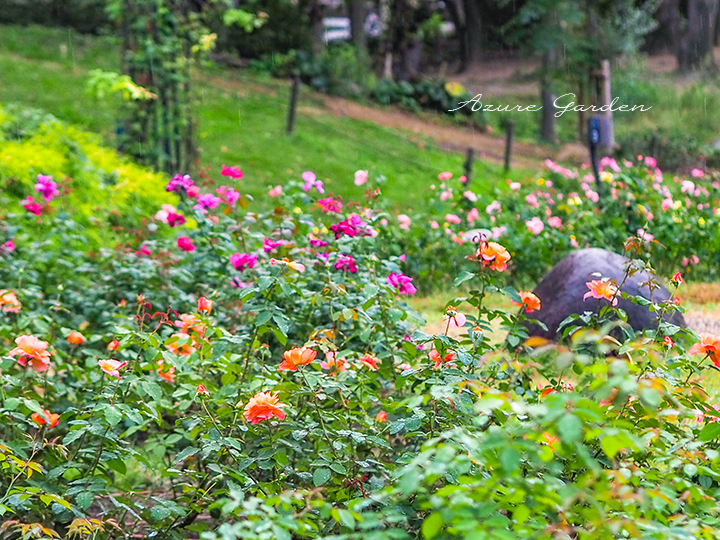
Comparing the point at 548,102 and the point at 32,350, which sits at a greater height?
the point at 548,102

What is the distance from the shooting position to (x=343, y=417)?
8.00 feet

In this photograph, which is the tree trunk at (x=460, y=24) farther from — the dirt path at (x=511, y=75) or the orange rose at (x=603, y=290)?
the orange rose at (x=603, y=290)

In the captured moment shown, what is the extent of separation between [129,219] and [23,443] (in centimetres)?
443

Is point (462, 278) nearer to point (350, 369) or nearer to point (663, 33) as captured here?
point (350, 369)

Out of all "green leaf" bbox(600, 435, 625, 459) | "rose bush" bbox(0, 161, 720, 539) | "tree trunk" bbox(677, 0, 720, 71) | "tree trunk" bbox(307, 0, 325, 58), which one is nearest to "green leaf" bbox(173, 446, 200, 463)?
"rose bush" bbox(0, 161, 720, 539)

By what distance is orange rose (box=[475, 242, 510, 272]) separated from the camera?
2.40 meters

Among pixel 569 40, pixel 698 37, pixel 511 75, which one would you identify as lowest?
pixel 511 75

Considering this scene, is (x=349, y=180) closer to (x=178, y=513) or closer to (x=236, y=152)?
(x=236, y=152)

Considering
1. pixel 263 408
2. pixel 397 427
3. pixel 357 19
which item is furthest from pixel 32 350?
pixel 357 19

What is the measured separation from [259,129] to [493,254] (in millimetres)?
11992

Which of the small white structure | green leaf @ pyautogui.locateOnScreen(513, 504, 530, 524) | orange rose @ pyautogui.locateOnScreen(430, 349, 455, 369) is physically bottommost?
orange rose @ pyautogui.locateOnScreen(430, 349, 455, 369)

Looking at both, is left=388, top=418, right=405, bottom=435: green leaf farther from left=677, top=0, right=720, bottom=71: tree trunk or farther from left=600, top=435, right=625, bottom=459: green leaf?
left=677, top=0, right=720, bottom=71: tree trunk

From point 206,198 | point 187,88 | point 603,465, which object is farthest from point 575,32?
point 603,465

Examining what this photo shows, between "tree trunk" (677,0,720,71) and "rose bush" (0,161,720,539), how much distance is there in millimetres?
21578
